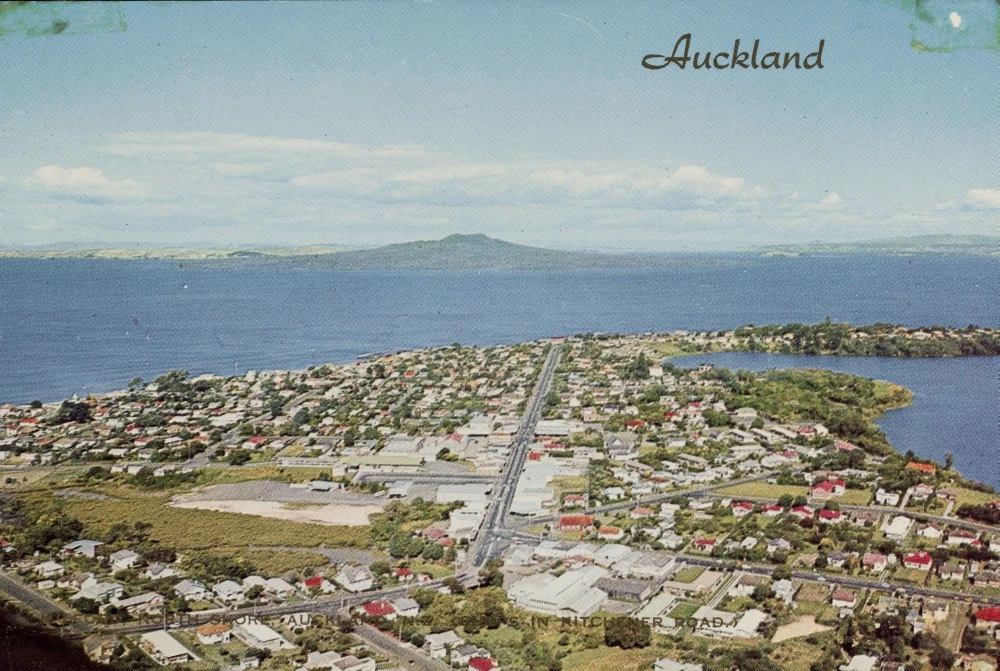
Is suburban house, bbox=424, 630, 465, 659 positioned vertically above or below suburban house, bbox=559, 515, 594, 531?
below

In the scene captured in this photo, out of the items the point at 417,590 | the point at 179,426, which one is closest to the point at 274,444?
the point at 179,426

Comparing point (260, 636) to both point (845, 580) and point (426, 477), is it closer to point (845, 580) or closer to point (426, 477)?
point (426, 477)

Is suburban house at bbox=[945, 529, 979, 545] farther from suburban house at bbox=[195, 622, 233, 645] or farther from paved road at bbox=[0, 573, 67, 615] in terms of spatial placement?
paved road at bbox=[0, 573, 67, 615]

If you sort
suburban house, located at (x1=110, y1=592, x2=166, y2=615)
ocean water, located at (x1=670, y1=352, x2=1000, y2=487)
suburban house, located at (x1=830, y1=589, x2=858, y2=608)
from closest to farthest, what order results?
suburban house, located at (x1=110, y1=592, x2=166, y2=615)
suburban house, located at (x1=830, y1=589, x2=858, y2=608)
ocean water, located at (x1=670, y1=352, x2=1000, y2=487)

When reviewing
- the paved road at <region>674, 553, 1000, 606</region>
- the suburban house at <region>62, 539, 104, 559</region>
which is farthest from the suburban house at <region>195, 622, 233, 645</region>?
the paved road at <region>674, 553, 1000, 606</region>

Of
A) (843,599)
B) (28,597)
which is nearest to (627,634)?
(843,599)

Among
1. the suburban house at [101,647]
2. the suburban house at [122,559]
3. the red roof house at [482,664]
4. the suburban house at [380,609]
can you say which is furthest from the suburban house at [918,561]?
the suburban house at [122,559]

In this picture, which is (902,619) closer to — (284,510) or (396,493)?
(396,493)
